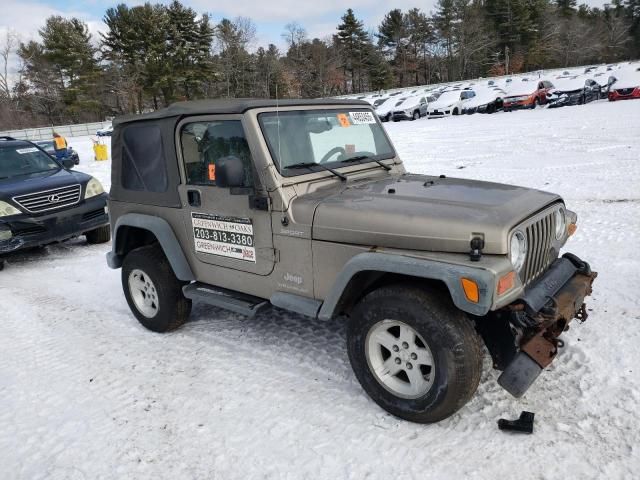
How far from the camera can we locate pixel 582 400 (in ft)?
9.96

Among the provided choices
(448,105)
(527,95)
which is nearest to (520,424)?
(527,95)

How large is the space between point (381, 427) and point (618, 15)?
90206 mm

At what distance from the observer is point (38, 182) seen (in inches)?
279

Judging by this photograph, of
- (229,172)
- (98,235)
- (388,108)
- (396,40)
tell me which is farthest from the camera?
(396,40)

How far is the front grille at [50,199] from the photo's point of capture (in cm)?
671

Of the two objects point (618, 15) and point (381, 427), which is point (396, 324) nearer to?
point (381, 427)

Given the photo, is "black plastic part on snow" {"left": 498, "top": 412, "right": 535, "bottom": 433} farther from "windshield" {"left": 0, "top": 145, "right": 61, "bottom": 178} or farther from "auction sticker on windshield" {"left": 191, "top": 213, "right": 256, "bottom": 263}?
"windshield" {"left": 0, "top": 145, "right": 61, "bottom": 178}

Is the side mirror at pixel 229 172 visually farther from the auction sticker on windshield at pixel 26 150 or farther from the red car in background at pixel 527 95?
the red car in background at pixel 527 95

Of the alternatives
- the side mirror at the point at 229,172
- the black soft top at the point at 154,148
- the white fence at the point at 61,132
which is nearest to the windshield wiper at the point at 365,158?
the black soft top at the point at 154,148

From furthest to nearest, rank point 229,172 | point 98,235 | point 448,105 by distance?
point 448,105 < point 98,235 < point 229,172

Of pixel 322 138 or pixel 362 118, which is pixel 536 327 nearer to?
pixel 322 138

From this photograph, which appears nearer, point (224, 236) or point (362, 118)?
point (224, 236)

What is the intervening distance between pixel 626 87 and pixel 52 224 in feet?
80.9

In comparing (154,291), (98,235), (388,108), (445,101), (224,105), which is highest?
(224,105)
